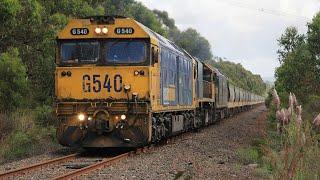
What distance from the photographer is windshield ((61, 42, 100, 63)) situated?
47.5 feet

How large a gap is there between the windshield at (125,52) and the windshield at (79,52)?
284 millimetres

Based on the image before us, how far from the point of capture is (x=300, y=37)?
3161 cm

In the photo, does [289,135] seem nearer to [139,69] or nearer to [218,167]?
[218,167]

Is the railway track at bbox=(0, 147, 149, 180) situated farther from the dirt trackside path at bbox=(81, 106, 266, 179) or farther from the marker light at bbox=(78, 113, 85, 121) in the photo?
the marker light at bbox=(78, 113, 85, 121)

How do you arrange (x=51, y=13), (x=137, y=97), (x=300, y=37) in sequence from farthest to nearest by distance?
(x=300, y=37) < (x=51, y=13) < (x=137, y=97)

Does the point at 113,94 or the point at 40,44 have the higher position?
the point at 40,44

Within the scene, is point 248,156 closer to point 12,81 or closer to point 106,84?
point 106,84

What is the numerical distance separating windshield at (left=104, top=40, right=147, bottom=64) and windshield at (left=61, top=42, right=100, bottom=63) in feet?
0.93

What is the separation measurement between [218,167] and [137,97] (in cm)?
313

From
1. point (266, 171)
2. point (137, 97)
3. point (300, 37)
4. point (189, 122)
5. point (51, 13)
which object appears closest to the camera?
point (266, 171)

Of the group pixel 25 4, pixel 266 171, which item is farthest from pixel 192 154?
pixel 25 4

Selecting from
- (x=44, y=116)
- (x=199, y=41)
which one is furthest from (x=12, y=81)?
(x=199, y=41)

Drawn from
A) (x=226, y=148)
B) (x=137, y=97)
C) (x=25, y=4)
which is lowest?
(x=226, y=148)

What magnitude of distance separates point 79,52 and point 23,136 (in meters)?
4.66
